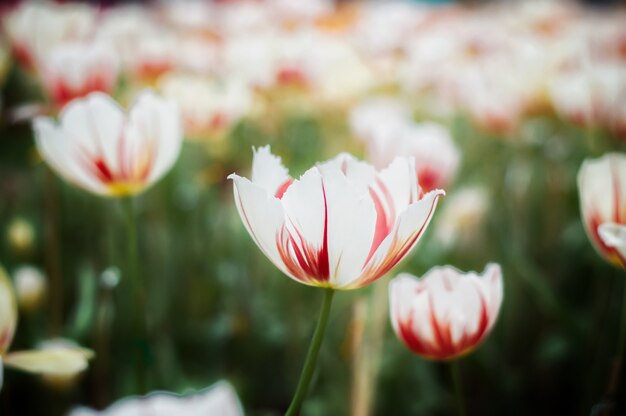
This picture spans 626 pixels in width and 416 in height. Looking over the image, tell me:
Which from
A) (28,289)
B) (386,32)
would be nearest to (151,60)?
(28,289)

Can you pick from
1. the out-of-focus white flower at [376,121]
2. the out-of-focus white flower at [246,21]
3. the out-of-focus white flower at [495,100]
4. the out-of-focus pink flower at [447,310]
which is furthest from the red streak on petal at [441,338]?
the out-of-focus white flower at [246,21]

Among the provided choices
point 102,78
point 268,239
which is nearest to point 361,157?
point 102,78

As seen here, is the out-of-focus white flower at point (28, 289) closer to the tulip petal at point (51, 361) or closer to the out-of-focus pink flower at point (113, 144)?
the out-of-focus pink flower at point (113, 144)

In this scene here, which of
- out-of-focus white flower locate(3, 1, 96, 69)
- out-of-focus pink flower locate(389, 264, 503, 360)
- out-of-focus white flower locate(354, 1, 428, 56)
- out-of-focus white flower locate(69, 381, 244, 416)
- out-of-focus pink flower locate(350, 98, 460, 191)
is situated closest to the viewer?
out-of-focus white flower locate(69, 381, 244, 416)

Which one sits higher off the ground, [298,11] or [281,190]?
[298,11]

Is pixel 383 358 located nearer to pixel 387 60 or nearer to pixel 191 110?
pixel 191 110

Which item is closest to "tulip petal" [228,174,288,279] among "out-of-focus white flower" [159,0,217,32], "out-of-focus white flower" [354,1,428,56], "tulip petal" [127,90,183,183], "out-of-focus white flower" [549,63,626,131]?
"tulip petal" [127,90,183,183]

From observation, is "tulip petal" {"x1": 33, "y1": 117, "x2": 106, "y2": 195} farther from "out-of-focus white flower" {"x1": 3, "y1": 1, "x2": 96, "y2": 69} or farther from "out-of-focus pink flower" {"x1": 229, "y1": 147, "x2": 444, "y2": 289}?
"out-of-focus white flower" {"x1": 3, "y1": 1, "x2": 96, "y2": 69}

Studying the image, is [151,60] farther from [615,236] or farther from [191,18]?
[615,236]
